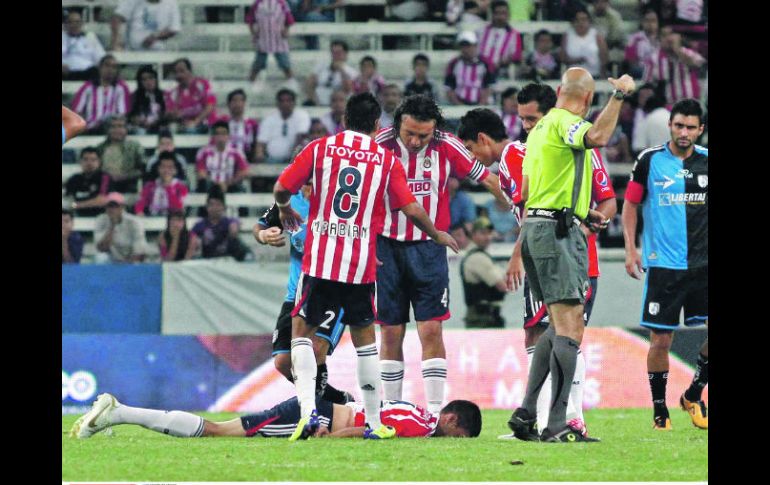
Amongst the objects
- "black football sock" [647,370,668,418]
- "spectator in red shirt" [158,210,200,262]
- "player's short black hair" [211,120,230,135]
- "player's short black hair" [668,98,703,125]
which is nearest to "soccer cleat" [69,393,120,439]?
"black football sock" [647,370,668,418]

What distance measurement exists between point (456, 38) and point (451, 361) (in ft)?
24.8

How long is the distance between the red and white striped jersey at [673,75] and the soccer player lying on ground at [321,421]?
34.3 ft

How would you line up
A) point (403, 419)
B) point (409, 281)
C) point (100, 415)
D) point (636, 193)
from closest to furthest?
point (100, 415)
point (403, 419)
point (409, 281)
point (636, 193)

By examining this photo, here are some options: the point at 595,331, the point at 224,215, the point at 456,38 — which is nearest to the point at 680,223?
the point at 595,331

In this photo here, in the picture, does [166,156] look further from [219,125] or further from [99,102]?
[99,102]

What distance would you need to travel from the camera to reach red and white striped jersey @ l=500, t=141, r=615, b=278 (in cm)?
919

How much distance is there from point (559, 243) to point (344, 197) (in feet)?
4.54

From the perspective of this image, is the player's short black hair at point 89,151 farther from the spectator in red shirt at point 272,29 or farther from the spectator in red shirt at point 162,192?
the spectator in red shirt at point 272,29

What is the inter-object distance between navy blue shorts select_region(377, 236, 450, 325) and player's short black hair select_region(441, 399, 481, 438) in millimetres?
761

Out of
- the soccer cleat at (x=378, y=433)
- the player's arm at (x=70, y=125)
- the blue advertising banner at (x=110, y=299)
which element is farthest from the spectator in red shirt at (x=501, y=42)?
the player's arm at (x=70, y=125)

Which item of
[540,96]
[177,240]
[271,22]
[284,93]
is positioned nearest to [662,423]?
[540,96]

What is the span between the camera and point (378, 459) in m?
7.20

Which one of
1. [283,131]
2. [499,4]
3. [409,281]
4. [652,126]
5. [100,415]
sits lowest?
[100,415]
